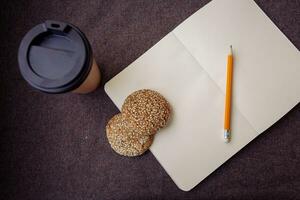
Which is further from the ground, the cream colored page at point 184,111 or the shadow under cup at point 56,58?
the shadow under cup at point 56,58

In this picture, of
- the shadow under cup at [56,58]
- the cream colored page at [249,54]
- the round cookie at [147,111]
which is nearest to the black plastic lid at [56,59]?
the shadow under cup at [56,58]

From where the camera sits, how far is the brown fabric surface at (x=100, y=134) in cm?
62

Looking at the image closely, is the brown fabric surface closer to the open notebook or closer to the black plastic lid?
the open notebook

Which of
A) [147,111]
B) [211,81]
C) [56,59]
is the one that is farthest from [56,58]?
[211,81]

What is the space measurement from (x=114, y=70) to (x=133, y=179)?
0.72 feet

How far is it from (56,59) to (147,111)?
0.18 metres

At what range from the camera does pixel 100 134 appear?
0.64 metres

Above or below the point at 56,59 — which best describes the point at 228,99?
below

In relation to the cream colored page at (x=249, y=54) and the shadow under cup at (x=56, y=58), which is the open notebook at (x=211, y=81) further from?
the shadow under cup at (x=56, y=58)

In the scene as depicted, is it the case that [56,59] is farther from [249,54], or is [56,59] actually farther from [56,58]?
[249,54]

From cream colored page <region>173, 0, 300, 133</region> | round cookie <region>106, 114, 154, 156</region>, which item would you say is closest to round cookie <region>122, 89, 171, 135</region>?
round cookie <region>106, 114, 154, 156</region>

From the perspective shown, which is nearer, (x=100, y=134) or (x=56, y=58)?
(x=56, y=58)

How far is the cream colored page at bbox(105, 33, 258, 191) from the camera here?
1.98 feet

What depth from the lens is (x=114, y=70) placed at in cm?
65
